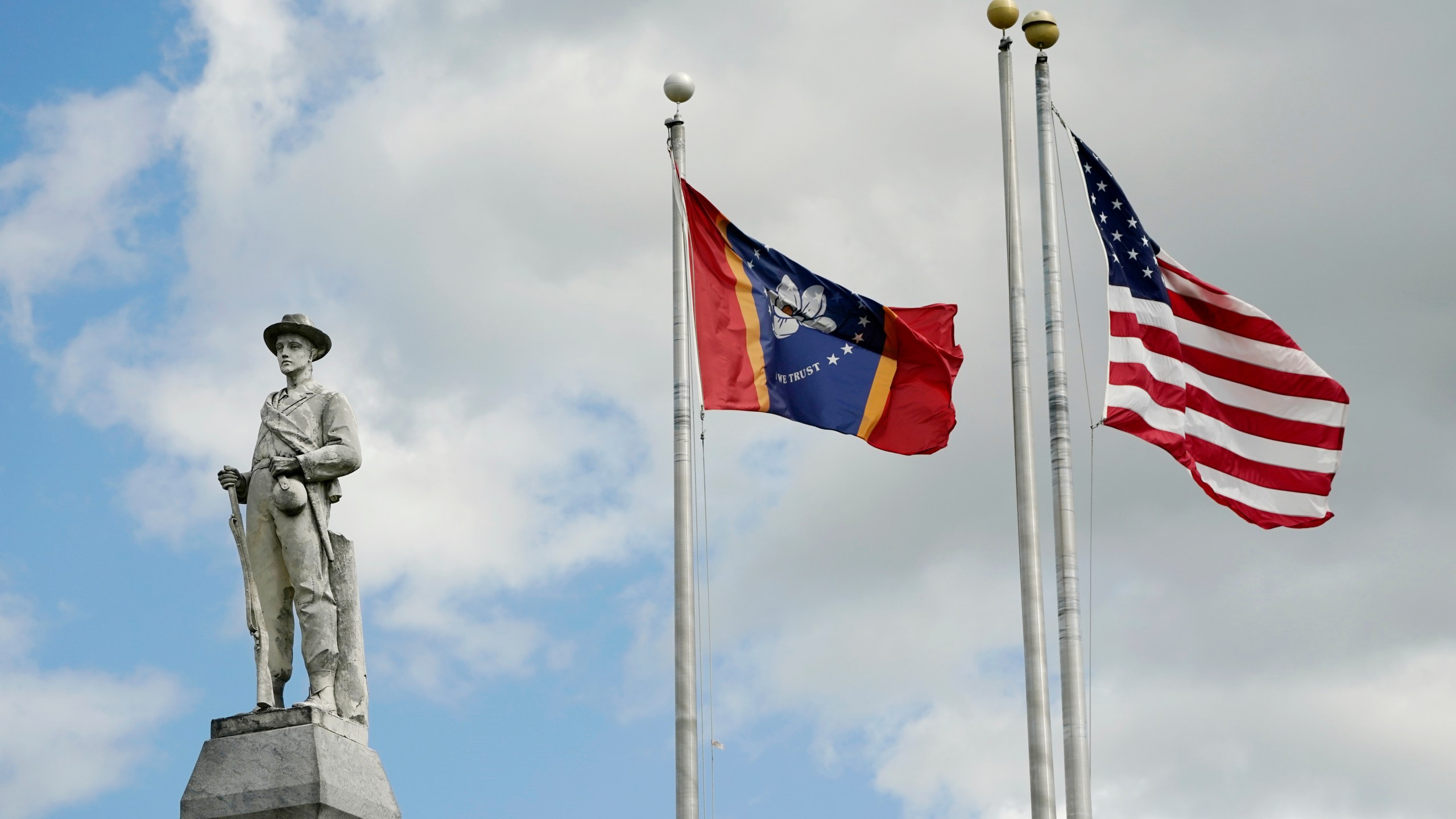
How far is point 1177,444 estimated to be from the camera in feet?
68.0

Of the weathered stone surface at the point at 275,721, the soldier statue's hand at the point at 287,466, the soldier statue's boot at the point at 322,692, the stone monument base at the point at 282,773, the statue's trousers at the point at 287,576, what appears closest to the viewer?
the stone monument base at the point at 282,773

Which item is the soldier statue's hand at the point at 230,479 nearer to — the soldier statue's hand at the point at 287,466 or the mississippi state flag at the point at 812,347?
the soldier statue's hand at the point at 287,466

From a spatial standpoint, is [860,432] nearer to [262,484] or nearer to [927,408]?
[927,408]

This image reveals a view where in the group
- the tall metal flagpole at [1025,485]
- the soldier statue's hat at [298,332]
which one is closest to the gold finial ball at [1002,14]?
the tall metal flagpole at [1025,485]

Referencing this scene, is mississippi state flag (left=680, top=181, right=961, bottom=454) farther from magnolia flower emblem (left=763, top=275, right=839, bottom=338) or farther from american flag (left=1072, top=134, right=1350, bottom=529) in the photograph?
american flag (left=1072, top=134, right=1350, bottom=529)

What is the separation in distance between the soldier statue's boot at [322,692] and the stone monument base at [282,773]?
0.17 m

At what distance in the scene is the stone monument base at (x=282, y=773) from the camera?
41.6 feet

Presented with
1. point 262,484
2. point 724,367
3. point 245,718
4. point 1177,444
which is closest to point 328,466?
point 262,484

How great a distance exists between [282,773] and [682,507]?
8.53 metres

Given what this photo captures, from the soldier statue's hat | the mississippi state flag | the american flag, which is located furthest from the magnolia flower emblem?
the soldier statue's hat

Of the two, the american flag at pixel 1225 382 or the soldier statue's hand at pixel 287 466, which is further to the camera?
the american flag at pixel 1225 382

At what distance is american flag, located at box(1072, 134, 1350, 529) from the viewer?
2112cm

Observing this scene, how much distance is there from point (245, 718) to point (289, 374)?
2.68 meters

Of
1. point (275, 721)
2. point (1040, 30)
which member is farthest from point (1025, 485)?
point (275, 721)
